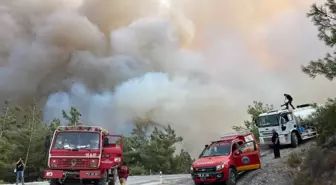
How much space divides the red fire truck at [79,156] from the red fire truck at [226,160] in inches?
167

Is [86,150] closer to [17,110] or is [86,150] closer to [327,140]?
[327,140]

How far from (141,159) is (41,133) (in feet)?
73.6

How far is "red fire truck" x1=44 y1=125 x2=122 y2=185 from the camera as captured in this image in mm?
14719

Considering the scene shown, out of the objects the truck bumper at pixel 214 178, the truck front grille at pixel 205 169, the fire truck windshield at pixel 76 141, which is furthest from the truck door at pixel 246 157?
the fire truck windshield at pixel 76 141

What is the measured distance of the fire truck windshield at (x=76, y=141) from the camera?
15078 mm

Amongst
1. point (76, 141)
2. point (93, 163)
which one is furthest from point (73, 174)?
point (76, 141)

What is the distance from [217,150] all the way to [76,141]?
23.2ft

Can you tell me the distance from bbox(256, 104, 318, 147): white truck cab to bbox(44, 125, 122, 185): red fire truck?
49.5 feet

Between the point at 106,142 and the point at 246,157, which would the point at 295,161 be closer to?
the point at 246,157

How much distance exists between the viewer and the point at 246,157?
1797 centimetres

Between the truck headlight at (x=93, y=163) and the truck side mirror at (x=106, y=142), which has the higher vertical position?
the truck side mirror at (x=106, y=142)

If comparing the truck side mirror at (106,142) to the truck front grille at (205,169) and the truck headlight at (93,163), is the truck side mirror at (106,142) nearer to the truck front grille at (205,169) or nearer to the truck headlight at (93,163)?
the truck headlight at (93,163)

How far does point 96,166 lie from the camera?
583 inches

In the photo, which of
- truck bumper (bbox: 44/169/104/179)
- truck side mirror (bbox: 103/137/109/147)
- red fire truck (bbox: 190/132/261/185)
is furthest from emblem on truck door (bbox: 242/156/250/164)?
truck bumper (bbox: 44/169/104/179)
